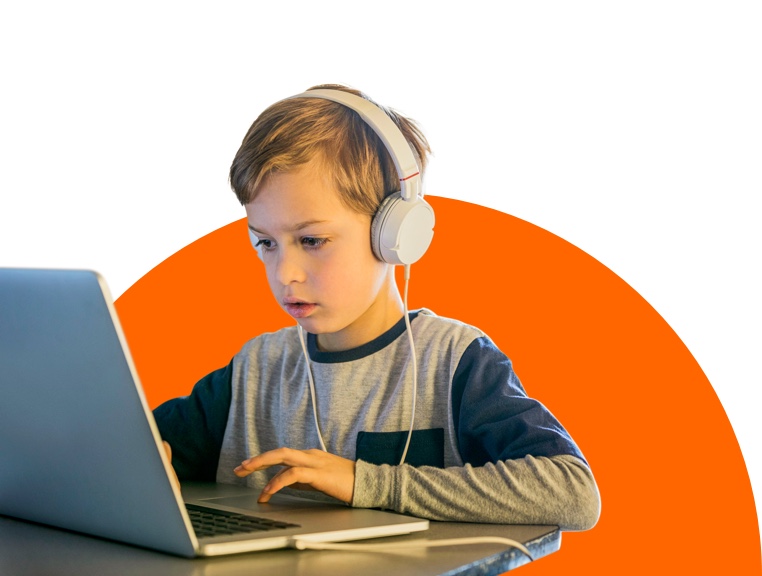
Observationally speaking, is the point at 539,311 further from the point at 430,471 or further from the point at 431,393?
the point at 430,471

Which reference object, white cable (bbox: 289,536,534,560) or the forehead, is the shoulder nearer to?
the forehead

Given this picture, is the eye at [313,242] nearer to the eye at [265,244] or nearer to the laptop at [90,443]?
the eye at [265,244]

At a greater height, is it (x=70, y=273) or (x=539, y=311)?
(x=70, y=273)

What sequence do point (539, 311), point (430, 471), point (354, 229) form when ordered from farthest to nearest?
1. point (539, 311)
2. point (354, 229)
3. point (430, 471)

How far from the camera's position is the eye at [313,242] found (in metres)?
1.25

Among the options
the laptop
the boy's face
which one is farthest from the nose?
the laptop

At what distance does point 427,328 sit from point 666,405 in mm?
460

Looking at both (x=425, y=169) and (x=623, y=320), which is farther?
(x=623, y=320)

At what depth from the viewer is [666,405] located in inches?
61.1

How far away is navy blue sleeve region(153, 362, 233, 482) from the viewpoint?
1.48m

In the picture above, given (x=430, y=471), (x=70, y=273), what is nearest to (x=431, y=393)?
(x=430, y=471)

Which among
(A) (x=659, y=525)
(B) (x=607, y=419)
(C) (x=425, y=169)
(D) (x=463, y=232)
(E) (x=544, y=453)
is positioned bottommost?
(A) (x=659, y=525)

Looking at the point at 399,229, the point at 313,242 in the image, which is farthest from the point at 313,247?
the point at 399,229

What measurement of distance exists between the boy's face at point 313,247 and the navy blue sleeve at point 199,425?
30 centimetres
